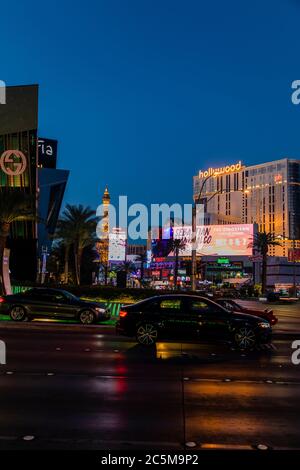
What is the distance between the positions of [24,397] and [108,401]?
52.8 inches

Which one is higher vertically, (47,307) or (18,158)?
(18,158)

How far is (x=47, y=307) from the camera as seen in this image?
20922 mm

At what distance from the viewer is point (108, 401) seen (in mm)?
8078

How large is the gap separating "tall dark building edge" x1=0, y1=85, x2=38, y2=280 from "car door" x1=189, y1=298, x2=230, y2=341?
36932 mm

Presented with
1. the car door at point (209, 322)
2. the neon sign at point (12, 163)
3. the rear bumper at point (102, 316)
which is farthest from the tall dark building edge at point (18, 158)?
the car door at point (209, 322)

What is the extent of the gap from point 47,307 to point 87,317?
1.66 meters

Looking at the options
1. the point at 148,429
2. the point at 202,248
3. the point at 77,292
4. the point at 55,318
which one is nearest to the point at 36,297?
the point at 55,318

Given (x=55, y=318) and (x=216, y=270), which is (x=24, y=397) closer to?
(x=55, y=318)

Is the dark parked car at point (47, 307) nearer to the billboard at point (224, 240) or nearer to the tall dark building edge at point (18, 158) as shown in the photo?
the tall dark building edge at point (18, 158)

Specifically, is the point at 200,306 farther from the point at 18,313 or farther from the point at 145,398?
the point at 18,313

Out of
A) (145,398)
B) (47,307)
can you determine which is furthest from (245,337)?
(47,307)

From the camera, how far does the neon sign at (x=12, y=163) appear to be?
49.2 meters

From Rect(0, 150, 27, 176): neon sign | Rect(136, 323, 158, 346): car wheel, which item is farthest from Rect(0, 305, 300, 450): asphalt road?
Rect(0, 150, 27, 176): neon sign

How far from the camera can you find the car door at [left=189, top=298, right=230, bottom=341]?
1467 cm
